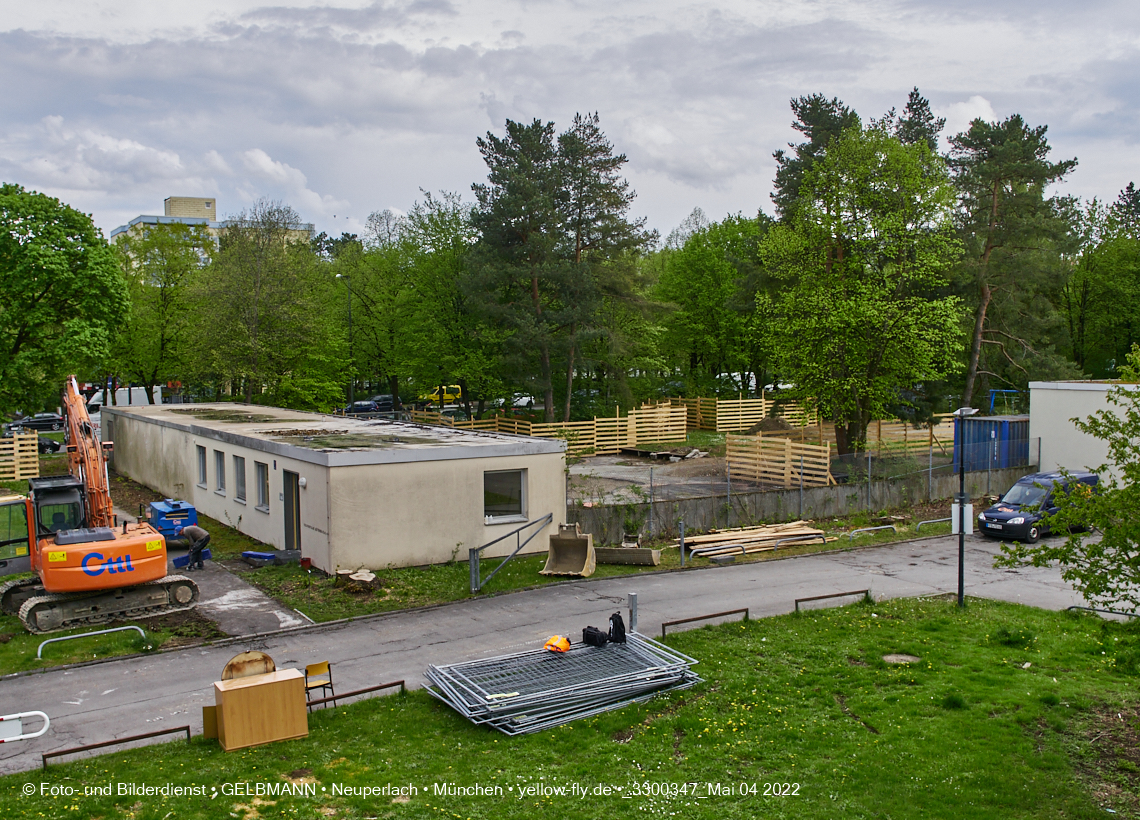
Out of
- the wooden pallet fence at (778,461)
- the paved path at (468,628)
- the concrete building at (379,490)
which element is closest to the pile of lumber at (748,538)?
the paved path at (468,628)

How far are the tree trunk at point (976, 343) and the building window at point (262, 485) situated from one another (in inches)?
1290

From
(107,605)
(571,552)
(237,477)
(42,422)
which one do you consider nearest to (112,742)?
(107,605)

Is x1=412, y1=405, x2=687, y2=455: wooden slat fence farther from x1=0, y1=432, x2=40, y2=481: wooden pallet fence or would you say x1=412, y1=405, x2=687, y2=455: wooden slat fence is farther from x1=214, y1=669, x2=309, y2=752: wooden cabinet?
x1=214, y1=669, x2=309, y2=752: wooden cabinet

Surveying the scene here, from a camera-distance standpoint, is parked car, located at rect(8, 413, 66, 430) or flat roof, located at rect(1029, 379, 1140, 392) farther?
parked car, located at rect(8, 413, 66, 430)

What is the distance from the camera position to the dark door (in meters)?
20.9

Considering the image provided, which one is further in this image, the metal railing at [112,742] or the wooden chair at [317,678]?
the wooden chair at [317,678]

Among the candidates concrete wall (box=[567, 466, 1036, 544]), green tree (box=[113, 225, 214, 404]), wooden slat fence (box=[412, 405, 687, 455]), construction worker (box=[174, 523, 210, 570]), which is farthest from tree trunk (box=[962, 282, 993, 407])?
green tree (box=[113, 225, 214, 404])

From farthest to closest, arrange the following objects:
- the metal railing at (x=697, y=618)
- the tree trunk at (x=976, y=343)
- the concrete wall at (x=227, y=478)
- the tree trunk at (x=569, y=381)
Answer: the tree trunk at (x=569, y=381), the tree trunk at (x=976, y=343), the concrete wall at (x=227, y=478), the metal railing at (x=697, y=618)

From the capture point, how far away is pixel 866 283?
105 ft

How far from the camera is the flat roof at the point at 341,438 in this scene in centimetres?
1948

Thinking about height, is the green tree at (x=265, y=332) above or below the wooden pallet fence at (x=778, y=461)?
above

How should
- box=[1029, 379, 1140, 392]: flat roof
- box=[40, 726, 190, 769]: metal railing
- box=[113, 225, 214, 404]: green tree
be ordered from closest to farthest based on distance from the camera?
box=[40, 726, 190, 769]: metal railing, box=[1029, 379, 1140, 392]: flat roof, box=[113, 225, 214, 404]: green tree

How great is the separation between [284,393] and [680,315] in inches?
1085

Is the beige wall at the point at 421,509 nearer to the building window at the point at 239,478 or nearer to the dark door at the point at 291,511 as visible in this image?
the dark door at the point at 291,511
